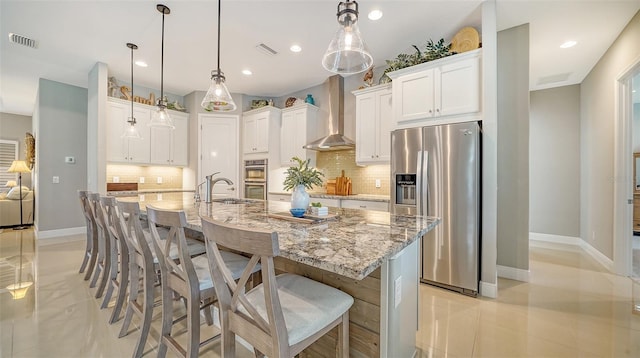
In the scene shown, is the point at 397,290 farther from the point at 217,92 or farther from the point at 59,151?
the point at 59,151

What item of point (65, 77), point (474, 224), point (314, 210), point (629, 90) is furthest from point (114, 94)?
point (629, 90)

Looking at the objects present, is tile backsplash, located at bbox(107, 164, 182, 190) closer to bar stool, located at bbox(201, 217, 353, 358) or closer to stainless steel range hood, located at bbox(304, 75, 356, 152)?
stainless steel range hood, located at bbox(304, 75, 356, 152)

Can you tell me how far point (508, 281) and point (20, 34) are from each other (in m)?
6.65

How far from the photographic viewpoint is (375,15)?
2.86 meters

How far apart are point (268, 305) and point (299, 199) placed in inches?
36.1

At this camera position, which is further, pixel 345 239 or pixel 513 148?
pixel 513 148

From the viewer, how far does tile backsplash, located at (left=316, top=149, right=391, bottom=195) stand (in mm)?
4109

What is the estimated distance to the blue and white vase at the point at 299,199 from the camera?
1.74m

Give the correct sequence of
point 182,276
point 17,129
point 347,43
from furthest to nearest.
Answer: point 17,129 → point 347,43 → point 182,276

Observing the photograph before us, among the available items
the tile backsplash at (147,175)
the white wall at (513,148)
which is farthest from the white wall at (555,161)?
the tile backsplash at (147,175)

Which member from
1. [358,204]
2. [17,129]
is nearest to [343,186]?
[358,204]

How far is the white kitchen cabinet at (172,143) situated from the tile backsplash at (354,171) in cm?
293

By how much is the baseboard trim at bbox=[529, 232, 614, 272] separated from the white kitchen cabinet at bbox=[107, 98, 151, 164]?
704 centimetres

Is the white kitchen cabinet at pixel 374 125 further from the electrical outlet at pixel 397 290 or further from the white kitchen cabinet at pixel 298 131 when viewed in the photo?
the electrical outlet at pixel 397 290
